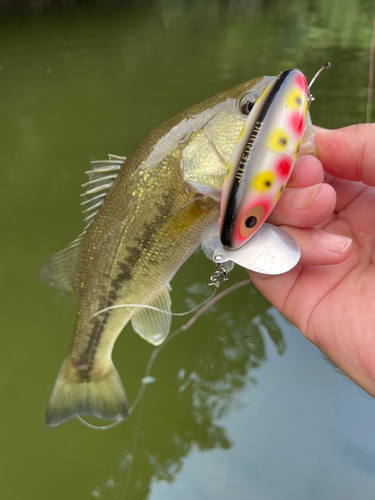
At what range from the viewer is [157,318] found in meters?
1.34

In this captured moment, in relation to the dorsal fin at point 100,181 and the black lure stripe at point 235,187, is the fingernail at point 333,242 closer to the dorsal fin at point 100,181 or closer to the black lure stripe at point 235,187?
the black lure stripe at point 235,187

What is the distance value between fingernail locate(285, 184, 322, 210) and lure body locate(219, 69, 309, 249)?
126 millimetres

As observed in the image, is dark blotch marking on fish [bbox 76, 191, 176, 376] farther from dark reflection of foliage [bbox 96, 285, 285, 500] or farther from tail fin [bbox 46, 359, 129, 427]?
dark reflection of foliage [bbox 96, 285, 285, 500]

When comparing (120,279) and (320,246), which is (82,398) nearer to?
(120,279)

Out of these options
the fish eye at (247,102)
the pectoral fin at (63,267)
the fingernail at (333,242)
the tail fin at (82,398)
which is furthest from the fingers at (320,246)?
the tail fin at (82,398)

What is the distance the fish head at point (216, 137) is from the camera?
37.4 inches

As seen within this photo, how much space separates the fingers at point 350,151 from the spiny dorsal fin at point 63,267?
91 centimetres

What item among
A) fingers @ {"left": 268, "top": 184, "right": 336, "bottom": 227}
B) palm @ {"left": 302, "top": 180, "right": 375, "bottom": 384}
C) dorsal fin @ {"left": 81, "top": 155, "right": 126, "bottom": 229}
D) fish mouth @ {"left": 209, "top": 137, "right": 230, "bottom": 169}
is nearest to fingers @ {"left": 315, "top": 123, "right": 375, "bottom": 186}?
palm @ {"left": 302, "top": 180, "right": 375, "bottom": 384}

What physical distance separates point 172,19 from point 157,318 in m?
5.97

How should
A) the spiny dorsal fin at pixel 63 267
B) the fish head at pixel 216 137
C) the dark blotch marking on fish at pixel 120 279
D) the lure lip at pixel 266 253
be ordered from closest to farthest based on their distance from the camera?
1. the lure lip at pixel 266 253
2. the fish head at pixel 216 137
3. the dark blotch marking on fish at pixel 120 279
4. the spiny dorsal fin at pixel 63 267

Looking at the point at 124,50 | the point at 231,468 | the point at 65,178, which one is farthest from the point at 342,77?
the point at 231,468

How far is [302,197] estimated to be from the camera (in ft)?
2.94

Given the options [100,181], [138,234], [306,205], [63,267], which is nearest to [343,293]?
[306,205]

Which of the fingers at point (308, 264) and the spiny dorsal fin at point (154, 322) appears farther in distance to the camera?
the spiny dorsal fin at point (154, 322)
